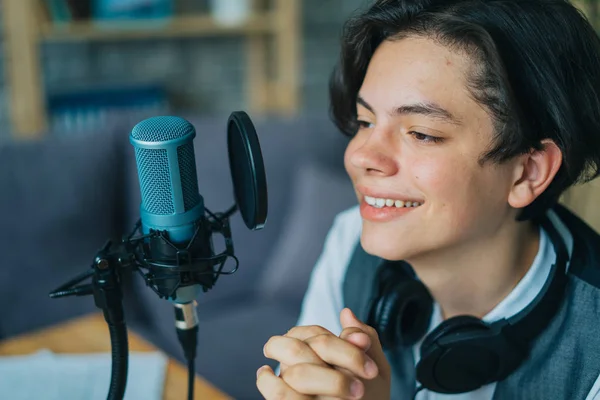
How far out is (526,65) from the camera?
0.93m

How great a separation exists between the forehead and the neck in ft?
0.79

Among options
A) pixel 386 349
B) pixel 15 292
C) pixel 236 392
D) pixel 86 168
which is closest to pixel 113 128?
pixel 86 168

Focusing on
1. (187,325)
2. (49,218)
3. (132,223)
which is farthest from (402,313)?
(49,218)

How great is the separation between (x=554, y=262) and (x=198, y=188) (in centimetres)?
58

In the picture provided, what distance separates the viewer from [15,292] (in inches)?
83.7

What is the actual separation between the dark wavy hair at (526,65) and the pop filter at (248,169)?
35 cm

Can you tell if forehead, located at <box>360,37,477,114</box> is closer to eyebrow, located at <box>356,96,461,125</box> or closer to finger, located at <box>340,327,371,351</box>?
eyebrow, located at <box>356,96,461,125</box>

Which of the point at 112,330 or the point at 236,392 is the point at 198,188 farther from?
the point at 236,392

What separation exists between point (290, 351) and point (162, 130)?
285 mm

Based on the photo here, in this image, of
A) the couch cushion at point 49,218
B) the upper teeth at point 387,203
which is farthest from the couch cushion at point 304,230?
the upper teeth at point 387,203

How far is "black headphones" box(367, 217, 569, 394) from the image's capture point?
95 centimetres

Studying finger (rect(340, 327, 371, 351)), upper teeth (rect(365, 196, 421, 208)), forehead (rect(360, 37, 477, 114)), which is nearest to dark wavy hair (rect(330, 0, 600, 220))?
forehead (rect(360, 37, 477, 114))

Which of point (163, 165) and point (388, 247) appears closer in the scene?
point (163, 165)

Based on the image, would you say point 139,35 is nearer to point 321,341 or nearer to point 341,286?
point 341,286
